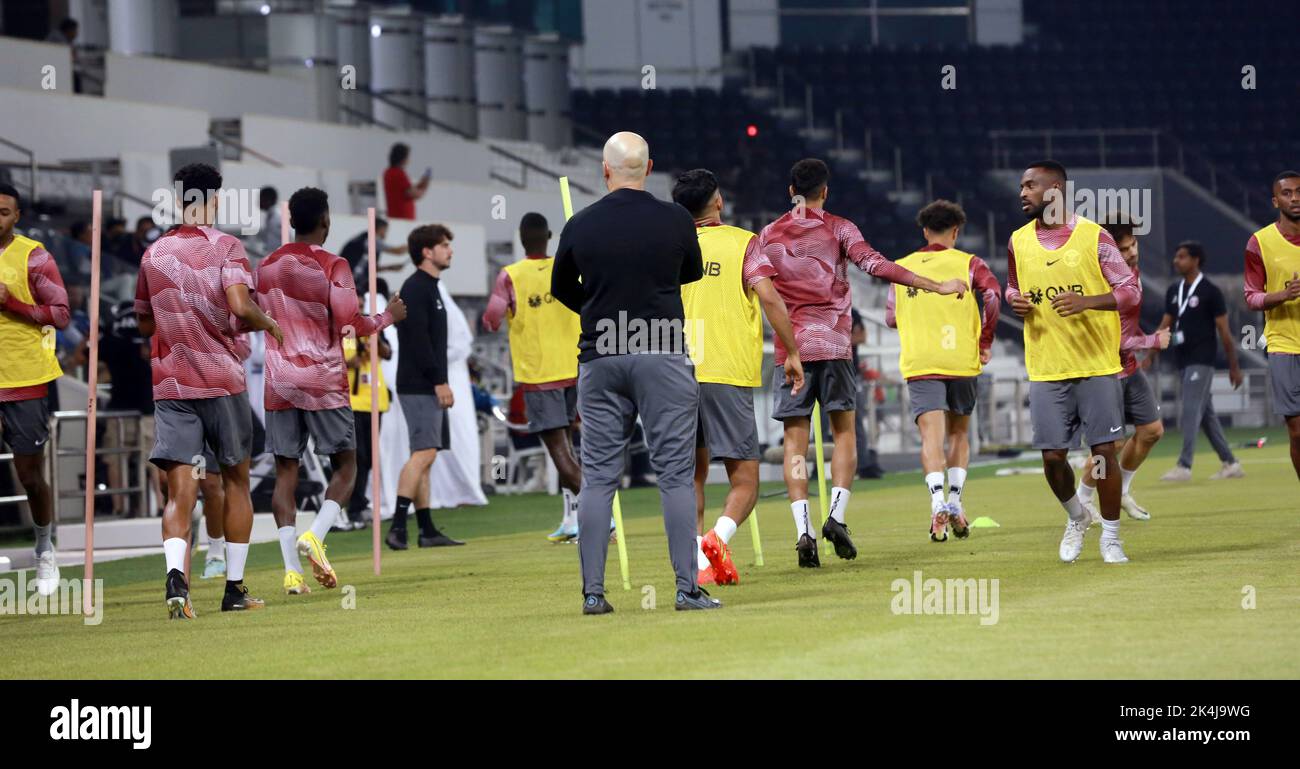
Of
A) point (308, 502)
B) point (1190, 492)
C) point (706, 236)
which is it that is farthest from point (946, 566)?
point (308, 502)

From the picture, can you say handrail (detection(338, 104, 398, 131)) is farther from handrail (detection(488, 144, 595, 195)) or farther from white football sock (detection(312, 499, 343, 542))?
white football sock (detection(312, 499, 343, 542))

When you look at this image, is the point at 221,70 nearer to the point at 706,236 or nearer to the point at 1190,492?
the point at 1190,492

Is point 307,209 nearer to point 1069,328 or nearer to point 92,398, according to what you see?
point 92,398

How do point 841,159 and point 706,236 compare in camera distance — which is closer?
point 706,236

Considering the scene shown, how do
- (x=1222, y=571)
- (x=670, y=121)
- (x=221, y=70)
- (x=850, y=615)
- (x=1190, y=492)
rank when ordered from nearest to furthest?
(x=850, y=615) < (x=1222, y=571) < (x=1190, y=492) < (x=221, y=70) < (x=670, y=121)

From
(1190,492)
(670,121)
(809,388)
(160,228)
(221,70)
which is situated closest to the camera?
(809,388)

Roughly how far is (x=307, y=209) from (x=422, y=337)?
3.26m

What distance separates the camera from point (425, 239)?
40.9 ft

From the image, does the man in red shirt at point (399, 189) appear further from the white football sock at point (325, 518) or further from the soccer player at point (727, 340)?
the soccer player at point (727, 340)

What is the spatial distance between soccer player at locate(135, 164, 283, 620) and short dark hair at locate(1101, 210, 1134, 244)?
18.4 feet

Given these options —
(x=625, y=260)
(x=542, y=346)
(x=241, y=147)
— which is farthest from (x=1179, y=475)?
(x=241, y=147)

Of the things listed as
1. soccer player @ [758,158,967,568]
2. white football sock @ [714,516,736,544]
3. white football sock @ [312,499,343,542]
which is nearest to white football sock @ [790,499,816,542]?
soccer player @ [758,158,967,568]

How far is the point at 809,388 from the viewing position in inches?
405

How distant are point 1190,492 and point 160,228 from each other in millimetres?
10199
